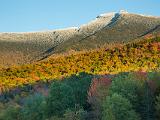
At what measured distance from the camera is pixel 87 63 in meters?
114

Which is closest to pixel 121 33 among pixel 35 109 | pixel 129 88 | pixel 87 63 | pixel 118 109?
pixel 87 63

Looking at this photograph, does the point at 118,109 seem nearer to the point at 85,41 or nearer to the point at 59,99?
the point at 59,99

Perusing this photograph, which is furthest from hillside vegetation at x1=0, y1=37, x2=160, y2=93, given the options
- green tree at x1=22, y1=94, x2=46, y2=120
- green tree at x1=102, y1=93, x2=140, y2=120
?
green tree at x1=102, y1=93, x2=140, y2=120

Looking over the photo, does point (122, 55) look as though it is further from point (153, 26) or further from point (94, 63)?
point (153, 26)

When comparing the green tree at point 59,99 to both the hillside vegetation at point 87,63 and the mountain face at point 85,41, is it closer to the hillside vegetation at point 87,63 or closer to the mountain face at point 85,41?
the hillside vegetation at point 87,63

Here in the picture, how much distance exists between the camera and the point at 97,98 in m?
54.2

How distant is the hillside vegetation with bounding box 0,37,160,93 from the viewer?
325 feet

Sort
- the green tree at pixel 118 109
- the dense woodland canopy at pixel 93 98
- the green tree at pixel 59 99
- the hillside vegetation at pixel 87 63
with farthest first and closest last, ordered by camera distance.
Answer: the hillside vegetation at pixel 87 63 < the green tree at pixel 59 99 < the dense woodland canopy at pixel 93 98 < the green tree at pixel 118 109

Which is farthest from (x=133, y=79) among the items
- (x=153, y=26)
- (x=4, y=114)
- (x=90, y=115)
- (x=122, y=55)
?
(x=153, y=26)

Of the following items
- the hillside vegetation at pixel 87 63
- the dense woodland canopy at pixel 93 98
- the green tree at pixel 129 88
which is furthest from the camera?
the hillside vegetation at pixel 87 63

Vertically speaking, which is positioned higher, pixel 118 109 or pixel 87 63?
pixel 87 63

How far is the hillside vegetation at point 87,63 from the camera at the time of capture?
99.0 metres

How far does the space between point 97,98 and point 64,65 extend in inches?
2522

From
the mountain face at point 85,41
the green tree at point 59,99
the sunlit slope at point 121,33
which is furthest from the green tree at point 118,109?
the sunlit slope at point 121,33
